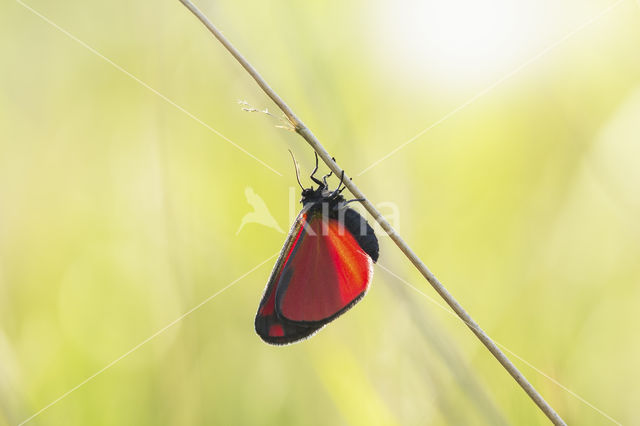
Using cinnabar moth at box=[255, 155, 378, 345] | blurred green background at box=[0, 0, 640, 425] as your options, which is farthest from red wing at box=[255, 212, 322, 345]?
blurred green background at box=[0, 0, 640, 425]

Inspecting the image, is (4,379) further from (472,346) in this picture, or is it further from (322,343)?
(472,346)

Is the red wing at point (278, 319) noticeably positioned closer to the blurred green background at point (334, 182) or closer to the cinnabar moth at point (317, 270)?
the cinnabar moth at point (317, 270)

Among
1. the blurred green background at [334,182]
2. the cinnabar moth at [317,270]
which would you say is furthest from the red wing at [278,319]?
the blurred green background at [334,182]

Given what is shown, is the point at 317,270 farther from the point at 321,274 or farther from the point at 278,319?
the point at 278,319

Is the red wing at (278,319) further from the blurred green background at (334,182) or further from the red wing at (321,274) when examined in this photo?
the blurred green background at (334,182)

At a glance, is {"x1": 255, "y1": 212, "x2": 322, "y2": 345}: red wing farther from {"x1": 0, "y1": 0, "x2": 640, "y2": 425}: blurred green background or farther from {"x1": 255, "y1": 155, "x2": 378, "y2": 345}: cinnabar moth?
{"x1": 0, "y1": 0, "x2": 640, "y2": 425}: blurred green background
